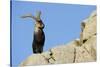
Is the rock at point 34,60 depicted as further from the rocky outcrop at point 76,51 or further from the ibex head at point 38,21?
the ibex head at point 38,21

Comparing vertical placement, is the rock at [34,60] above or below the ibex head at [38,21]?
below

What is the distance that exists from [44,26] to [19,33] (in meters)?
0.21

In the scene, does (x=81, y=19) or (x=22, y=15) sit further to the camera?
(x=81, y=19)

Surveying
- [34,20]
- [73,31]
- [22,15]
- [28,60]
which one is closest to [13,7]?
[22,15]

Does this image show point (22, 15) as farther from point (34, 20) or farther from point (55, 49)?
point (55, 49)

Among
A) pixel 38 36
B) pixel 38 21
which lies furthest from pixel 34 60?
pixel 38 21

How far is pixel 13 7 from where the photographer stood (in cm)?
148

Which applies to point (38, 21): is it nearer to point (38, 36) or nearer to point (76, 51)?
point (38, 36)

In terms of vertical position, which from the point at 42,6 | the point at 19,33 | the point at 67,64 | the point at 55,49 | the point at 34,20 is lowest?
the point at 67,64

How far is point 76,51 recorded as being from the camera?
167 centimetres

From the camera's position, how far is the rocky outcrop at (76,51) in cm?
157

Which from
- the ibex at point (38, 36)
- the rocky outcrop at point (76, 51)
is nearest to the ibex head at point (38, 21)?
the ibex at point (38, 36)
